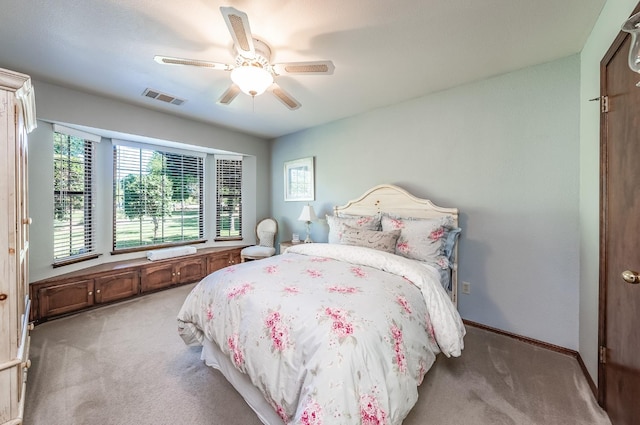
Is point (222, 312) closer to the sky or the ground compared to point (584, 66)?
closer to the ground

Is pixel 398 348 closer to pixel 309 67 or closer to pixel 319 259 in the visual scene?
pixel 319 259

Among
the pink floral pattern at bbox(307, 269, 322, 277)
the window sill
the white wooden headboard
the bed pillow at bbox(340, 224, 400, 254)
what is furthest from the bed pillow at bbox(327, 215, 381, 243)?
the window sill

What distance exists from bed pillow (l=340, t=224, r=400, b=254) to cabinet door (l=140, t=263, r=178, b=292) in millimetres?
2721

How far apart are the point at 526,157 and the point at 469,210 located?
678 mm

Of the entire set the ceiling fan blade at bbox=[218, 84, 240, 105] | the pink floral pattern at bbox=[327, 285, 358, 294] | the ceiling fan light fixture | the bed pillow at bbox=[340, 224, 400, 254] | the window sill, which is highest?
the ceiling fan blade at bbox=[218, 84, 240, 105]

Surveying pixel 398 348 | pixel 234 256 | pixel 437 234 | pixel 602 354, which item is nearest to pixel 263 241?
pixel 234 256

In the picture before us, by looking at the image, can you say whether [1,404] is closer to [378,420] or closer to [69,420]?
[69,420]

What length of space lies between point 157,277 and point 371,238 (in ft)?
10.2

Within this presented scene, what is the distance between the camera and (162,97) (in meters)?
2.98

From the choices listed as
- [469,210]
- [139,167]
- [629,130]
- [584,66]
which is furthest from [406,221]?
[139,167]

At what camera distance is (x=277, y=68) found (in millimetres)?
2021

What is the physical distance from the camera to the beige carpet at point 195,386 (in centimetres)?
153

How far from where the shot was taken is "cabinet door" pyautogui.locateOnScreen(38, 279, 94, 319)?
267 centimetres

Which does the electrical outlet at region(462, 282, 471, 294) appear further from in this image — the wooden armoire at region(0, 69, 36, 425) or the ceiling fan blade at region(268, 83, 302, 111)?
the wooden armoire at region(0, 69, 36, 425)
